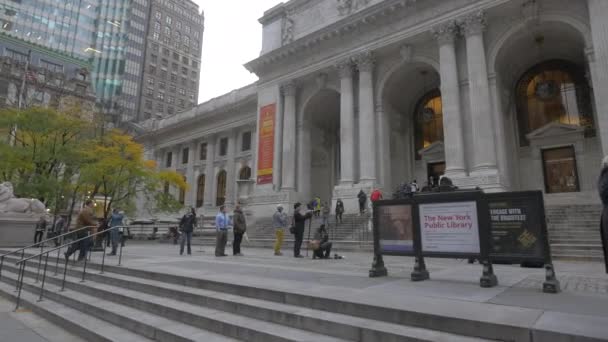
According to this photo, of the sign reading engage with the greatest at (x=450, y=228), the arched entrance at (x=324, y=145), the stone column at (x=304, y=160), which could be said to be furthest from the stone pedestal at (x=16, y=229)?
the sign reading engage with the greatest at (x=450, y=228)

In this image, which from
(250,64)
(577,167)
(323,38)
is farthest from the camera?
(250,64)

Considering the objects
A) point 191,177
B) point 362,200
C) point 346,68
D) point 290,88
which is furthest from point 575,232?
point 191,177

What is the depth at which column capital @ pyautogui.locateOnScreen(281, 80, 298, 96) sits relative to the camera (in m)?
28.3

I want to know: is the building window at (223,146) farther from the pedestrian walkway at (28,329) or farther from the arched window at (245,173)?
the pedestrian walkway at (28,329)

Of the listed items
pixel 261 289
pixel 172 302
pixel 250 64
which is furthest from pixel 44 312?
pixel 250 64

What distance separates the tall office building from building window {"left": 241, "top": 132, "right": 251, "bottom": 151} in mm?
44078

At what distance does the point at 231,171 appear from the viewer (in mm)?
38688

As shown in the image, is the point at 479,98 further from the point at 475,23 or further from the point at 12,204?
the point at 12,204

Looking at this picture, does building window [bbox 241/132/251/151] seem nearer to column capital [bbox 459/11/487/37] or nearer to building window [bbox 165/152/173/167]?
building window [bbox 165/152/173/167]

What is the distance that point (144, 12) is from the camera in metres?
83.1

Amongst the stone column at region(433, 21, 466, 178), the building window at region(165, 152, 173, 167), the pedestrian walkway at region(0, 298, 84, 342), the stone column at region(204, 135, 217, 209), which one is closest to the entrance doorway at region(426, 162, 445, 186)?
the stone column at region(433, 21, 466, 178)

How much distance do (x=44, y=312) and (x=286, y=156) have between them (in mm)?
21276

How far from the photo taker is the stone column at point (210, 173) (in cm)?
4000

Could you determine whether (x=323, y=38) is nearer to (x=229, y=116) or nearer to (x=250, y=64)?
(x=250, y=64)
